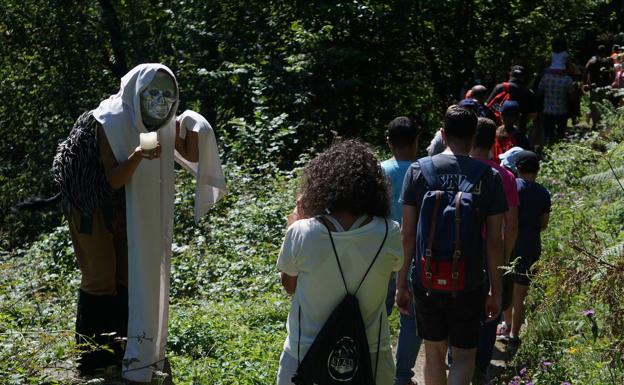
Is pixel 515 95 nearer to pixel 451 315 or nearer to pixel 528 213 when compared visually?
pixel 528 213

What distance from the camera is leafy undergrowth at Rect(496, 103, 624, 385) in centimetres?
478

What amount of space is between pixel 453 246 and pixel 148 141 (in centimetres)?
174

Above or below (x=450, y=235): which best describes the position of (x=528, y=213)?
below

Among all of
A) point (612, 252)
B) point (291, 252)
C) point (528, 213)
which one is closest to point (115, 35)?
point (528, 213)

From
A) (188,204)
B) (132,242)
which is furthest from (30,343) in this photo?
(188,204)

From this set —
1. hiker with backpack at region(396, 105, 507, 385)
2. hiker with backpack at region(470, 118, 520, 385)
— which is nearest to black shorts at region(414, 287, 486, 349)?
hiker with backpack at region(396, 105, 507, 385)

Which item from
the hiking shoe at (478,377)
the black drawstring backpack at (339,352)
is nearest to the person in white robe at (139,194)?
the black drawstring backpack at (339,352)

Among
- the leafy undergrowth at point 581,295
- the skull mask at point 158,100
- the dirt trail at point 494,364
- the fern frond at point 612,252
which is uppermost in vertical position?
the skull mask at point 158,100

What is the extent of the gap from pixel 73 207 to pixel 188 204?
18.5 feet

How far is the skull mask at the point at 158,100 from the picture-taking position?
19.1ft

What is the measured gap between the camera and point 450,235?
5.21 m

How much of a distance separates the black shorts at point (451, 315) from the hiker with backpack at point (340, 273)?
858 mm

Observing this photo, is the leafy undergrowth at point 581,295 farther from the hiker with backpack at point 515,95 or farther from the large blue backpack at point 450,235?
the hiker with backpack at point 515,95

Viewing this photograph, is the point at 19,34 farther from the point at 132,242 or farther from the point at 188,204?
the point at 132,242
